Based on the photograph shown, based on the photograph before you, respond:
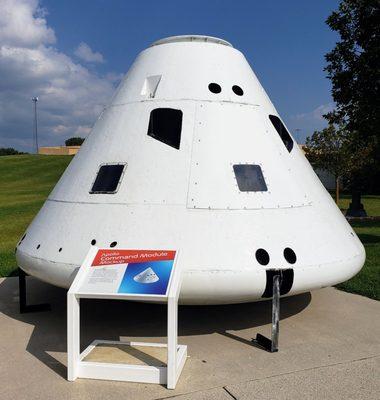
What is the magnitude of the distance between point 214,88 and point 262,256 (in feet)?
6.79

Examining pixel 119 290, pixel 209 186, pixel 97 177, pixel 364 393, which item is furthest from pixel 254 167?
pixel 364 393

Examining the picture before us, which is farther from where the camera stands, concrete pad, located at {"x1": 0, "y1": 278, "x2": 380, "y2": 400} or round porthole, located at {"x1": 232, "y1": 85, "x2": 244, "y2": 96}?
round porthole, located at {"x1": 232, "y1": 85, "x2": 244, "y2": 96}

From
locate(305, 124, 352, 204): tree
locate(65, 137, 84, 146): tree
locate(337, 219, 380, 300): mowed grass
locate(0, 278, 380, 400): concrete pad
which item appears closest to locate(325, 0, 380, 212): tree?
locate(337, 219, 380, 300): mowed grass

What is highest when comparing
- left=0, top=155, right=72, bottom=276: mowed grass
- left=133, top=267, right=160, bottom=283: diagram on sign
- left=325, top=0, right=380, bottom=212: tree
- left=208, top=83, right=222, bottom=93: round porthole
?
left=325, top=0, right=380, bottom=212: tree

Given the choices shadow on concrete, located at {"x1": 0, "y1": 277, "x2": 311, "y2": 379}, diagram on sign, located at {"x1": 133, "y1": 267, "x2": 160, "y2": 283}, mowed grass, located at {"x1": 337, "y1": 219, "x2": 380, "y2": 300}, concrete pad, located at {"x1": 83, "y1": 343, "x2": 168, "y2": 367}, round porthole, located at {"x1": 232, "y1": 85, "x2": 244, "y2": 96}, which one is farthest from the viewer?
mowed grass, located at {"x1": 337, "y1": 219, "x2": 380, "y2": 300}

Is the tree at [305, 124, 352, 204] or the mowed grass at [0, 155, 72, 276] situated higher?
the tree at [305, 124, 352, 204]

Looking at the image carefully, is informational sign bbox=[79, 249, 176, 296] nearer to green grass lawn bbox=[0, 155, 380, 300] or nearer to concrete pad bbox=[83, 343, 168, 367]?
concrete pad bbox=[83, 343, 168, 367]

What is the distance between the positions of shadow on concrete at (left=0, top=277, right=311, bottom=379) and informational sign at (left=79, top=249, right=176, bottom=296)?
35.6 inches

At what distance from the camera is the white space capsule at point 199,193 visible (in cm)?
427

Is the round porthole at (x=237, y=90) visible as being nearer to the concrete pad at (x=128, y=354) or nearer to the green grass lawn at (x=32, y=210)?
the concrete pad at (x=128, y=354)

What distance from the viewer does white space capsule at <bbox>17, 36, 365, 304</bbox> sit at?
4273 millimetres

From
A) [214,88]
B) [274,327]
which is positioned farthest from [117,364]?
[214,88]

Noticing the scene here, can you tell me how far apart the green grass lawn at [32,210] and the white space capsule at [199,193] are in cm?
262

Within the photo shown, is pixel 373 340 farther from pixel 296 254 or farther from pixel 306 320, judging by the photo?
pixel 296 254
